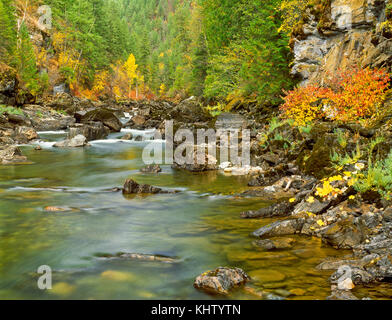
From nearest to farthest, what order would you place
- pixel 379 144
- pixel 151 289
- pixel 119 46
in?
pixel 151 289, pixel 379 144, pixel 119 46

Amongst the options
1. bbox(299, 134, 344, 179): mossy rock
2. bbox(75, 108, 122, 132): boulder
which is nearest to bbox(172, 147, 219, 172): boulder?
bbox(299, 134, 344, 179): mossy rock

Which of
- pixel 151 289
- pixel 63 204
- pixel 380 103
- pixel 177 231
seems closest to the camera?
pixel 151 289

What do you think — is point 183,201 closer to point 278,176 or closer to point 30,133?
point 278,176

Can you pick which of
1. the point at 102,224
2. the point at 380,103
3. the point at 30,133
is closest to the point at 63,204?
the point at 102,224

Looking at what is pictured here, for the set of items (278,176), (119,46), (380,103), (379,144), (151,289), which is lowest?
(151,289)

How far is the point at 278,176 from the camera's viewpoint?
34.1 ft

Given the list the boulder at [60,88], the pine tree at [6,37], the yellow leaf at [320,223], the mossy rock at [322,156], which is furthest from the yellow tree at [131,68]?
the yellow leaf at [320,223]

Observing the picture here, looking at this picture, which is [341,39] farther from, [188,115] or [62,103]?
[62,103]

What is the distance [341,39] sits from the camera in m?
16.5

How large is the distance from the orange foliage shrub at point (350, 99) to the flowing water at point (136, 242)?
4.42 metres

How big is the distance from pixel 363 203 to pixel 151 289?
13.8ft

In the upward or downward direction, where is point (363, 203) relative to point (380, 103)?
downward

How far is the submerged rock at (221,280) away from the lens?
4.41m

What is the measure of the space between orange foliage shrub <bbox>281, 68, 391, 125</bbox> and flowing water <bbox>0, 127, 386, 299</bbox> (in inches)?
174
